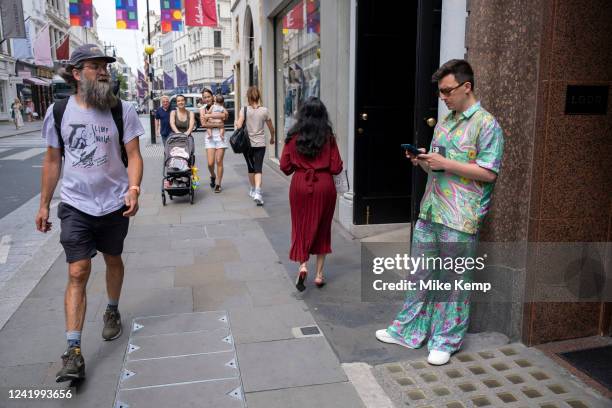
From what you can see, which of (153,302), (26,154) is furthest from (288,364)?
(26,154)

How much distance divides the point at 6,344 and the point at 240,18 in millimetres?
16065

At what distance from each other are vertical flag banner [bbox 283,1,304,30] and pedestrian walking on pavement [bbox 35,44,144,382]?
7974 mm

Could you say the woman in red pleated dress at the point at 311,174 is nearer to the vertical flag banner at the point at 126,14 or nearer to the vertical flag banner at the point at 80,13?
the vertical flag banner at the point at 80,13

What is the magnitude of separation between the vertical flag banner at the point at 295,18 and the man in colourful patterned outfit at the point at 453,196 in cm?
815

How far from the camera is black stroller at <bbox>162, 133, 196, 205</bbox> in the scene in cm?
870

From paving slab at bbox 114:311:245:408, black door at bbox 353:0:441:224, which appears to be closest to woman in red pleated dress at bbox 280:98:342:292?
paving slab at bbox 114:311:245:408

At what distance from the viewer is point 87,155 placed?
332cm

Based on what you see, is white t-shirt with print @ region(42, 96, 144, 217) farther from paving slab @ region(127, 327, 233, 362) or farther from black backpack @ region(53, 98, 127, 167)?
paving slab @ region(127, 327, 233, 362)

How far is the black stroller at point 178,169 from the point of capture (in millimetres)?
8695

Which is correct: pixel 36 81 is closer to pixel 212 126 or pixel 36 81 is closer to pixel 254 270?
pixel 212 126

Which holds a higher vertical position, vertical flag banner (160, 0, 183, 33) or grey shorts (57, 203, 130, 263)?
vertical flag banner (160, 0, 183, 33)

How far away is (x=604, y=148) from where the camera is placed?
11.1 ft

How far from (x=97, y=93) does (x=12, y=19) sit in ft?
97.0

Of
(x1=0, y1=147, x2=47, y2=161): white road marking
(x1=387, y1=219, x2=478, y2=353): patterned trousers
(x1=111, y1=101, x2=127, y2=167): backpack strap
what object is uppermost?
(x1=111, y1=101, x2=127, y2=167): backpack strap
